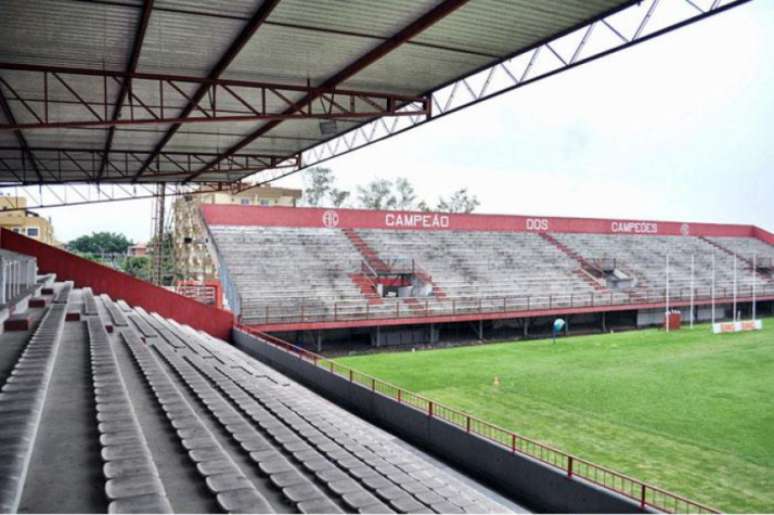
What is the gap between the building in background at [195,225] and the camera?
4728cm

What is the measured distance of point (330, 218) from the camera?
33750 mm

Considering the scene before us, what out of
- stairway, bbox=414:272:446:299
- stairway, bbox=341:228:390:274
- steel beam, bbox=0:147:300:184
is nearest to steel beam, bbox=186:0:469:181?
steel beam, bbox=0:147:300:184

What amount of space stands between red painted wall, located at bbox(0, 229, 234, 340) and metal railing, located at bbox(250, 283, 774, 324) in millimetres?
1454

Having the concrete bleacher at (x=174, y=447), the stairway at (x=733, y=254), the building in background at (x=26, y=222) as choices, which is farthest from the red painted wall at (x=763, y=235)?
the building in background at (x=26, y=222)

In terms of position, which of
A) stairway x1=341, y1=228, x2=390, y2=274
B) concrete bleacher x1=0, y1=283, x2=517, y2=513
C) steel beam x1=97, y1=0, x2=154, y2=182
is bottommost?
concrete bleacher x1=0, y1=283, x2=517, y2=513

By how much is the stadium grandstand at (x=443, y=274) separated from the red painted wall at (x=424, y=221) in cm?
7

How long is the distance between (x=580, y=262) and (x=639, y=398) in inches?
861

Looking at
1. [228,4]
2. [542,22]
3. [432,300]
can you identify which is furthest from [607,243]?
[228,4]

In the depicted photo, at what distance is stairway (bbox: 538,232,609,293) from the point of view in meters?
34.9

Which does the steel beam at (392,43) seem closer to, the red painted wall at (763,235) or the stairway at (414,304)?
the stairway at (414,304)

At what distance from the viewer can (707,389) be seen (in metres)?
17.8

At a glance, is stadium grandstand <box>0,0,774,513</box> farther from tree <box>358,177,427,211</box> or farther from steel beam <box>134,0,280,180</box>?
tree <box>358,177,427,211</box>

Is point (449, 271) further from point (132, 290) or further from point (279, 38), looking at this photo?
point (279, 38)

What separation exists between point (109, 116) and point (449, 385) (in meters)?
13.3
